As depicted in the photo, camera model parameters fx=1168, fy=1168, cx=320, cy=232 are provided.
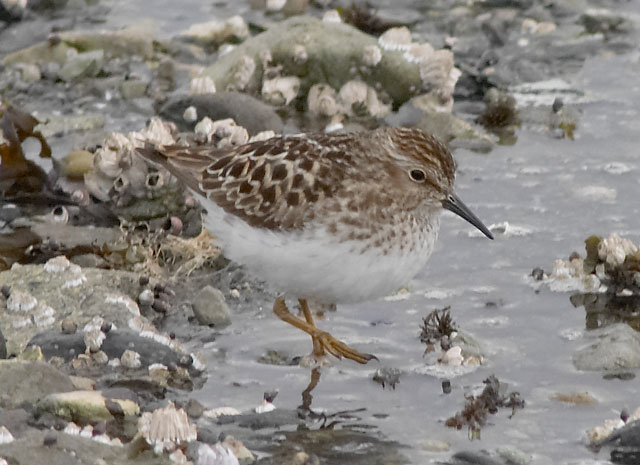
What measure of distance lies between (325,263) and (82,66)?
741 centimetres

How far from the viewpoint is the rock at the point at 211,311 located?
9531mm

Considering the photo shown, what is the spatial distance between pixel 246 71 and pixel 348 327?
5.02 meters

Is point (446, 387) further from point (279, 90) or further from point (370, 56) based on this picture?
point (370, 56)

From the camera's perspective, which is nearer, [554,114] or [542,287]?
[542,287]

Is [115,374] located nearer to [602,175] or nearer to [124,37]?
[602,175]

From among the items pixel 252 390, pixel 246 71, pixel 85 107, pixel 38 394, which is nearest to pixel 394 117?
pixel 246 71

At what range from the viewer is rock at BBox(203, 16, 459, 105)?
45.3ft

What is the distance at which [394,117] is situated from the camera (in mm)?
13508

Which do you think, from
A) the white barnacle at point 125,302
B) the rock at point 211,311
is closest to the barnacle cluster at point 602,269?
the rock at point 211,311

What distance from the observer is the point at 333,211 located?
8531mm

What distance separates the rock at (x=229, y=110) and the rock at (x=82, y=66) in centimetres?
213

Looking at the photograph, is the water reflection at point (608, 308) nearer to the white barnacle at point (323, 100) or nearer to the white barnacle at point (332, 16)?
the white barnacle at point (323, 100)

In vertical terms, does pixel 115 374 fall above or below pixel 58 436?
below

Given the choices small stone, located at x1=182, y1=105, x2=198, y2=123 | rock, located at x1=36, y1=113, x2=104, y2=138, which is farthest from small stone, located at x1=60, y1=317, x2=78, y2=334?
rock, located at x1=36, y1=113, x2=104, y2=138
